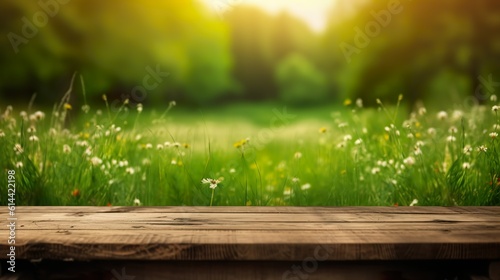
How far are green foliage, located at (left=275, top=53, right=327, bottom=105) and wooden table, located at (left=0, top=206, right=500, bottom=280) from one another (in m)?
37.7

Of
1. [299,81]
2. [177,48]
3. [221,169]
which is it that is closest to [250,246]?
[221,169]

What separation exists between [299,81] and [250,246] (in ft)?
136

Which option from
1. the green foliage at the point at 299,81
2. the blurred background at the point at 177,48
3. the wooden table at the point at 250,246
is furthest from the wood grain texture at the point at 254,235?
the green foliage at the point at 299,81

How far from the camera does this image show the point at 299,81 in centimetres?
4300

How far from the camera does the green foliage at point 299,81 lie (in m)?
41.2

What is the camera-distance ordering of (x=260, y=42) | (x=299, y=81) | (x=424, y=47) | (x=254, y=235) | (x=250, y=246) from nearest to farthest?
1. (x=250, y=246)
2. (x=254, y=235)
3. (x=424, y=47)
4. (x=260, y=42)
5. (x=299, y=81)

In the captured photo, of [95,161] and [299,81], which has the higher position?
[299,81]

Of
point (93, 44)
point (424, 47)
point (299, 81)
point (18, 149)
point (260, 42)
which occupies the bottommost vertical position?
point (18, 149)

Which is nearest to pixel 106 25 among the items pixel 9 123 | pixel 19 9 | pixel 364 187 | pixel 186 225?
pixel 19 9

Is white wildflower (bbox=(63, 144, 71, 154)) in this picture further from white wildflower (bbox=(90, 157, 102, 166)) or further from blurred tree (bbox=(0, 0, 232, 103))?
blurred tree (bbox=(0, 0, 232, 103))

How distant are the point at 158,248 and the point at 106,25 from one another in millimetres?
10470

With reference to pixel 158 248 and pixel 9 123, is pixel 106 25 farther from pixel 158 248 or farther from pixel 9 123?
pixel 158 248

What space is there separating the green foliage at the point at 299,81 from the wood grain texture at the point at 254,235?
123 ft

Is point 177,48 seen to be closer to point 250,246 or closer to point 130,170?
point 130,170
